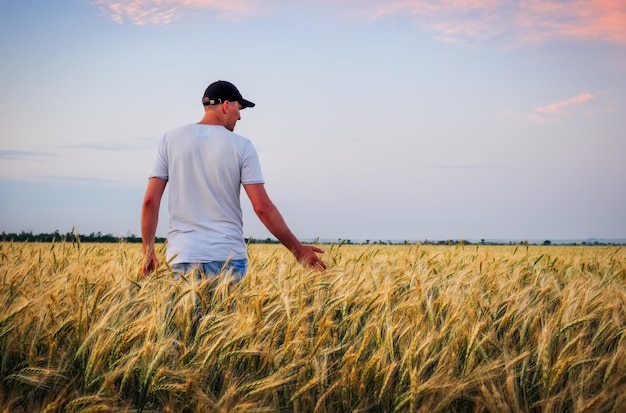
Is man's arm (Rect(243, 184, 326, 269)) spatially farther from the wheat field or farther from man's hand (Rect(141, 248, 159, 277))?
man's hand (Rect(141, 248, 159, 277))

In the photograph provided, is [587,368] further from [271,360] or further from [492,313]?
[271,360]

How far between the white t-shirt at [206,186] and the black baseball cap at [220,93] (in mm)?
197

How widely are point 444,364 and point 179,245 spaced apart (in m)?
1.77

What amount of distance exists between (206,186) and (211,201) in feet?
0.31

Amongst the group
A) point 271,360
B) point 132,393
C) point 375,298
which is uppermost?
point 375,298

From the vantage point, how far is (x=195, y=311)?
263cm

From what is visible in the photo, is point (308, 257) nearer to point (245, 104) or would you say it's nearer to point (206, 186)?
point (206, 186)

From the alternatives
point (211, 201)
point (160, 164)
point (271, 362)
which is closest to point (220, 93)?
point (160, 164)

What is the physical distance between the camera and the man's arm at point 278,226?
3.30 metres

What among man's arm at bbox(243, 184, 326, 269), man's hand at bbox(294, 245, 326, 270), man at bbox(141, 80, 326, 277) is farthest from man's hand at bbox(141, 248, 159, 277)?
man's hand at bbox(294, 245, 326, 270)

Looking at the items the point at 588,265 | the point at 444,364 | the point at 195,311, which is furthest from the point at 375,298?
the point at 588,265

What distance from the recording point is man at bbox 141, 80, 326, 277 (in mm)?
3260

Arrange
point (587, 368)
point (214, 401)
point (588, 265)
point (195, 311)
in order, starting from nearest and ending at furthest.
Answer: point (214, 401) < point (587, 368) < point (195, 311) < point (588, 265)

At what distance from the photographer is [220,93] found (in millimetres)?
3424
